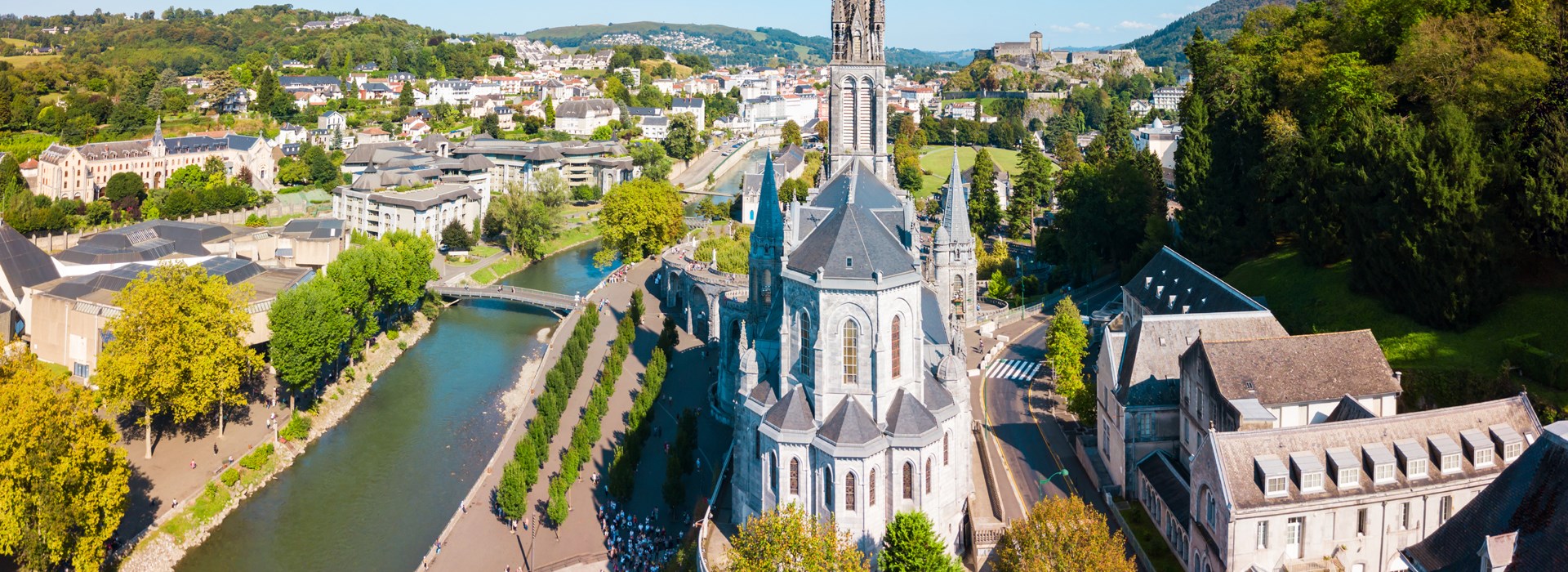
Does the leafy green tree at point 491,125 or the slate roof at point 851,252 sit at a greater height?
the leafy green tree at point 491,125

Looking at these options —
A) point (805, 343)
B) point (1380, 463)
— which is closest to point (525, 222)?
point (805, 343)

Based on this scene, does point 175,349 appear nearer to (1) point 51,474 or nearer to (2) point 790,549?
(1) point 51,474

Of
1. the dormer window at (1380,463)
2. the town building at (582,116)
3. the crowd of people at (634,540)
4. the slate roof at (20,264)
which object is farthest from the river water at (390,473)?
the town building at (582,116)

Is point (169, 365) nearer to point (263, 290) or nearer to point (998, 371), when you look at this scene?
point (263, 290)

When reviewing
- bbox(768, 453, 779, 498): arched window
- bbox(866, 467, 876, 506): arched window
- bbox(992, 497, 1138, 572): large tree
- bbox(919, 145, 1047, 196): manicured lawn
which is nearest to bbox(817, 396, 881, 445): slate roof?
bbox(866, 467, 876, 506): arched window

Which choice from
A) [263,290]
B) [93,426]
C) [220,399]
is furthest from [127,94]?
[93,426]

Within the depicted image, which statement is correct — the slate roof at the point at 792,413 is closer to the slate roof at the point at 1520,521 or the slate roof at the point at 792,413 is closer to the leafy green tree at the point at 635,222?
the slate roof at the point at 1520,521
